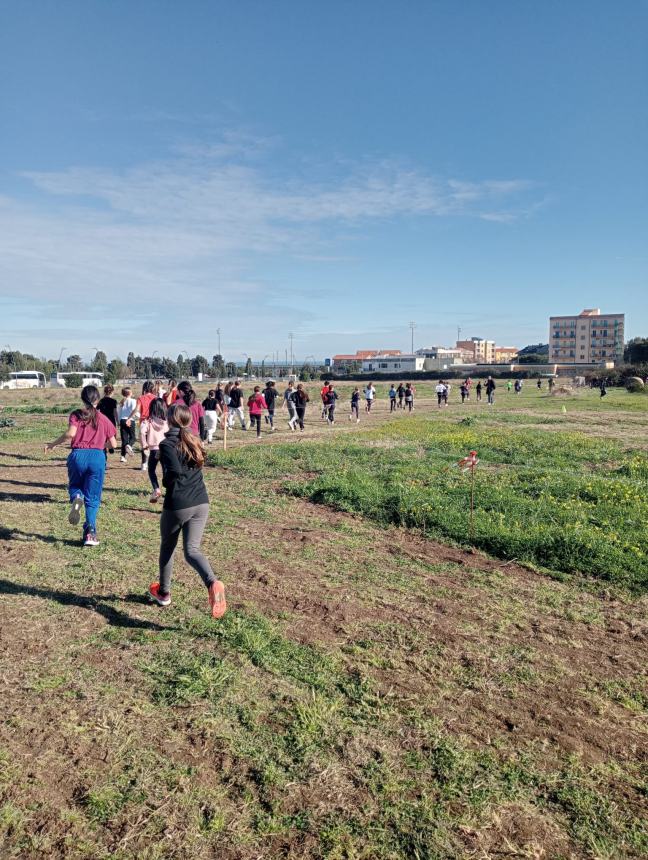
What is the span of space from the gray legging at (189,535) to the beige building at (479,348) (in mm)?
182078

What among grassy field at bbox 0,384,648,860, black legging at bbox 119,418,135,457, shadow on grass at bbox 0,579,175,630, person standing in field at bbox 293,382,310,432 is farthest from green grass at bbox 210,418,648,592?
shadow on grass at bbox 0,579,175,630

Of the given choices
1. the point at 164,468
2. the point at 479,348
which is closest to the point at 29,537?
the point at 164,468

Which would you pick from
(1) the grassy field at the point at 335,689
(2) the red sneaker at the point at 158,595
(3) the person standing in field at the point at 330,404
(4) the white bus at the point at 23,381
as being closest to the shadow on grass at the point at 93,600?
(1) the grassy field at the point at 335,689

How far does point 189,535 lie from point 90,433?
109 inches

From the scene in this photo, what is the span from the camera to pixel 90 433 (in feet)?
23.5

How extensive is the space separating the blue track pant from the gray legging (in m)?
2.36

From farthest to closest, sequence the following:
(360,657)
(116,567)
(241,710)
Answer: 1. (116,567)
2. (360,657)
3. (241,710)

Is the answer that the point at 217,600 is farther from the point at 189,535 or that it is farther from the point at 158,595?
the point at 158,595

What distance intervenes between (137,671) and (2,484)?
835 centimetres

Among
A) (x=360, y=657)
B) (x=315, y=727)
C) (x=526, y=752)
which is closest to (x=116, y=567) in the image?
(x=360, y=657)

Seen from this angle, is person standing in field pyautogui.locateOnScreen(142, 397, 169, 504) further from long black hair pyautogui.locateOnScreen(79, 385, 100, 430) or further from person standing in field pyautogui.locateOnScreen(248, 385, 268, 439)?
person standing in field pyautogui.locateOnScreen(248, 385, 268, 439)

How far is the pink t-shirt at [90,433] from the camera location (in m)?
7.09

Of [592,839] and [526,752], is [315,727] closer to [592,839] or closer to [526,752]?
[526,752]

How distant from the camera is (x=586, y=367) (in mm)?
101750
